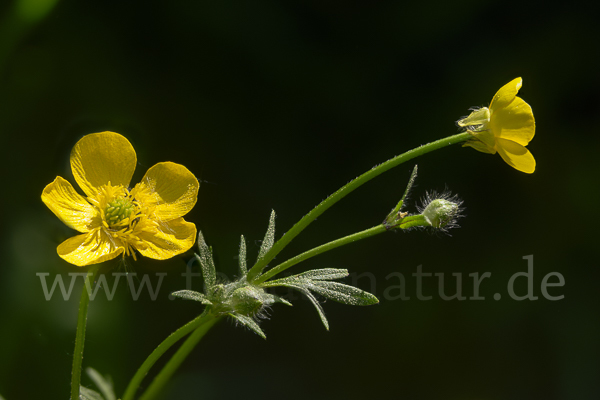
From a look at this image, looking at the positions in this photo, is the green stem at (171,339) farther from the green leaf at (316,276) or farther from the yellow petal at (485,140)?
the yellow petal at (485,140)

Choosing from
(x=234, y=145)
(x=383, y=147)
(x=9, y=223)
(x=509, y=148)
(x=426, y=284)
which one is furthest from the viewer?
(x=426, y=284)

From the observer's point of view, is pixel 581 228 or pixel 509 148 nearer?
pixel 509 148

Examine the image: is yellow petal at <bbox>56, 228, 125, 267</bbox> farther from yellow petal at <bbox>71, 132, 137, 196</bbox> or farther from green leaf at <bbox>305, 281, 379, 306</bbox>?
green leaf at <bbox>305, 281, 379, 306</bbox>

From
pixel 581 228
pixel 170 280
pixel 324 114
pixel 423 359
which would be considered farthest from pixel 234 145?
pixel 581 228

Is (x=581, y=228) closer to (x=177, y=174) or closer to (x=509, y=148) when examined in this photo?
(x=509, y=148)

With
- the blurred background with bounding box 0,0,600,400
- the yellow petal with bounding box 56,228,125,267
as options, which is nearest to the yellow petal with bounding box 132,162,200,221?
the yellow petal with bounding box 56,228,125,267

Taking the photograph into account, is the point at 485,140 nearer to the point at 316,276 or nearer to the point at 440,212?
the point at 440,212
